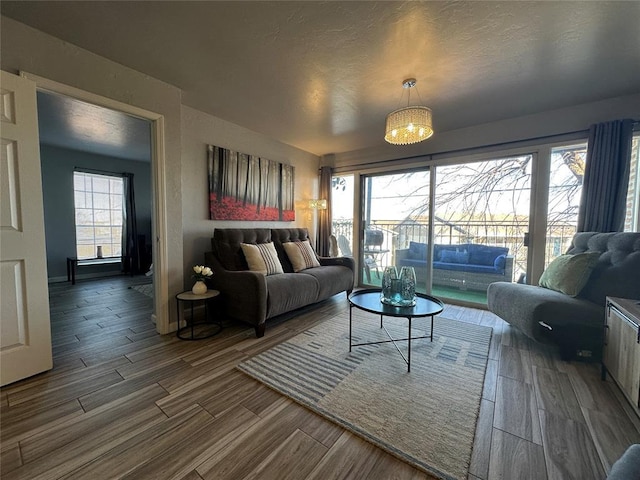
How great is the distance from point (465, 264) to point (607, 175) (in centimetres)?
175

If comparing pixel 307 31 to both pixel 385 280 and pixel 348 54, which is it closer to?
pixel 348 54

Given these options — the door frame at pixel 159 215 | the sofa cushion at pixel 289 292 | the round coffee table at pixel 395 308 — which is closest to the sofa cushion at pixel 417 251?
the round coffee table at pixel 395 308

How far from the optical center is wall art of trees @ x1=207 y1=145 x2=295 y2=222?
321cm

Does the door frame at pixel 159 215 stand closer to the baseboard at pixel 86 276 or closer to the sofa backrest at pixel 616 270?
the baseboard at pixel 86 276

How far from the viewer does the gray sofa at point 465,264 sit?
357 centimetres

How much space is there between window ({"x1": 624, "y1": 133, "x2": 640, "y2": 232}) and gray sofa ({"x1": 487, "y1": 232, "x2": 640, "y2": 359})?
28.7 inches

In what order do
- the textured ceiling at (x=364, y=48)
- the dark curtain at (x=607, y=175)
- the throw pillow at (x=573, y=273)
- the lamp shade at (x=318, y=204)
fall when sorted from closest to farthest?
the textured ceiling at (x=364, y=48) → the throw pillow at (x=573, y=273) → the dark curtain at (x=607, y=175) → the lamp shade at (x=318, y=204)

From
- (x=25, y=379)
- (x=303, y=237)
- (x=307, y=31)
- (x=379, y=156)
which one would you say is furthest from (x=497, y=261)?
(x=25, y=379)

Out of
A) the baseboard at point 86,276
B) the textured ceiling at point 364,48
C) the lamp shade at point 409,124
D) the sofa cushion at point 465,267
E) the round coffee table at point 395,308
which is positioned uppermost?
the textured ceiling at point 364,48

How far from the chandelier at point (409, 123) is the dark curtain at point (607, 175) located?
1.90m

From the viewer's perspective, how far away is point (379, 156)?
4109 millimetres

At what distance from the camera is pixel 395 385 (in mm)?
1727

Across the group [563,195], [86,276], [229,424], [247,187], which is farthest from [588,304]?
[86,276]

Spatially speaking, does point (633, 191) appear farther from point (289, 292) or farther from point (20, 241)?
point (20, 241)
